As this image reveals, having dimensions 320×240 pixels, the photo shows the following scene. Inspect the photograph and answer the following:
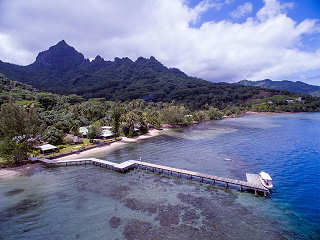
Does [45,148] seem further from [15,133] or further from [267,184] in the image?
[267,184]

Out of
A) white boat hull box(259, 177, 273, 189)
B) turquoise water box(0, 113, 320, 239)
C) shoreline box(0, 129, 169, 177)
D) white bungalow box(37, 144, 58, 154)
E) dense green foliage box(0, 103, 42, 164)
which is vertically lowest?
turquoise water box(0, 113, 320, 239)

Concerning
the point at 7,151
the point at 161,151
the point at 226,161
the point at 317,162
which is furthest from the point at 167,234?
the point at 317,162

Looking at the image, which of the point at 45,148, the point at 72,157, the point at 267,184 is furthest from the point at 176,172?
the point at 45,148

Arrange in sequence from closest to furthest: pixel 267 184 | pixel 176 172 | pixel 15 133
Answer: pixel 267 184 < pixel 176 172 < pixel 15 133

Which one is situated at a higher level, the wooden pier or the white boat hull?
the white boat hull

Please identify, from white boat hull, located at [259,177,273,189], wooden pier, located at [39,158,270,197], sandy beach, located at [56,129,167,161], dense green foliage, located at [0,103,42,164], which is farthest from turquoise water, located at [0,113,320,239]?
dense green foliage, located at [0,103,42,164]

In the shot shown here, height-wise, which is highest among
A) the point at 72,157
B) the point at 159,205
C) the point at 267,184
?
the point at 267,184

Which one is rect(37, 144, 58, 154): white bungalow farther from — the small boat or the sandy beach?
the small boat
